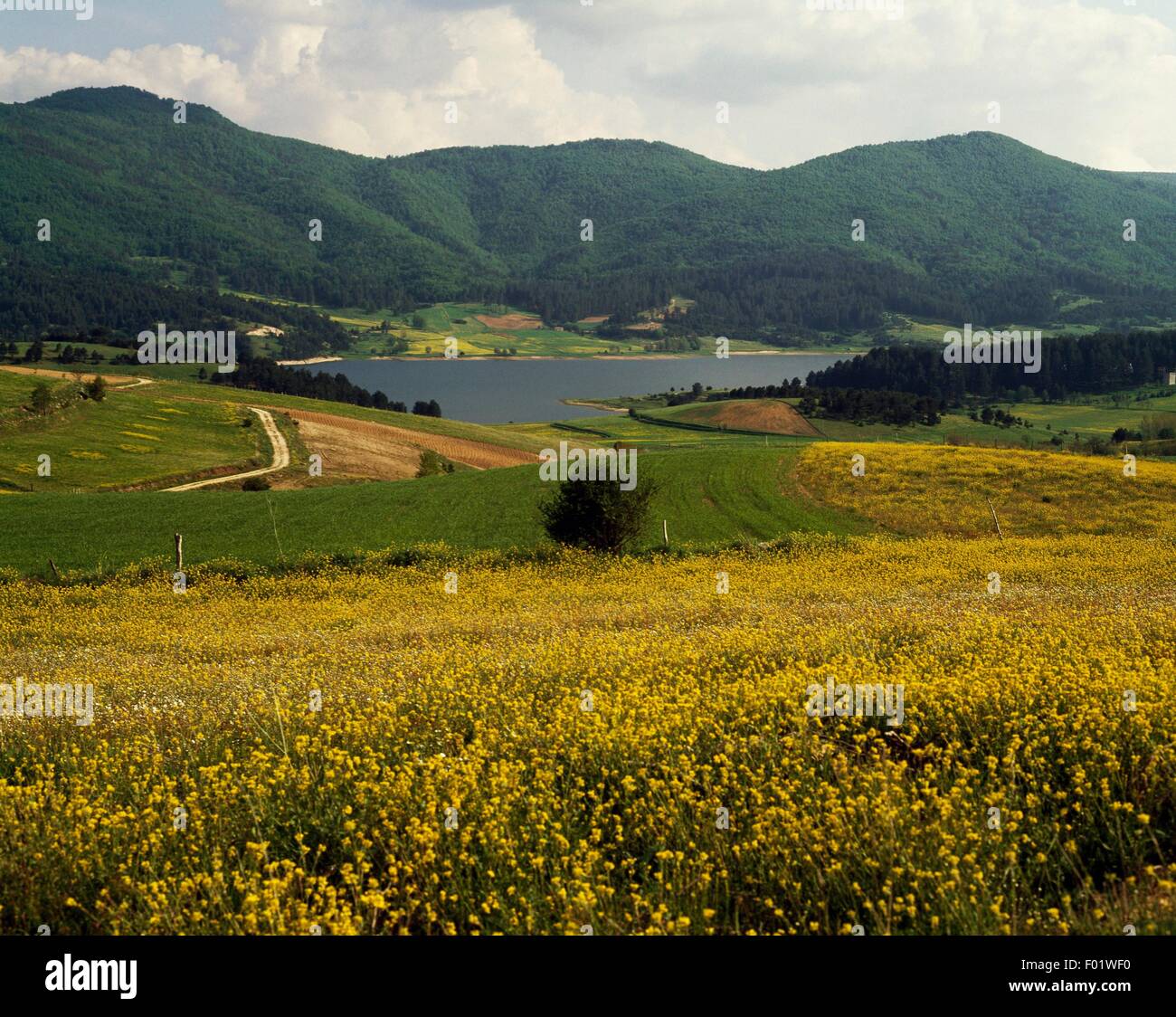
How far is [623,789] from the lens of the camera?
7.70m

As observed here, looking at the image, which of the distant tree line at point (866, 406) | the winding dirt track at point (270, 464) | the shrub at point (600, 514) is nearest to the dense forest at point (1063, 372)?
the distant tree line at point (866, 406)

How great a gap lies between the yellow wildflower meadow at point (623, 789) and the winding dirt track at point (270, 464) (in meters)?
56.3

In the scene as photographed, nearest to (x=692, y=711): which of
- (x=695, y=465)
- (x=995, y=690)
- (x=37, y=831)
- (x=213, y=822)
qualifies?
(x=995, y=690)

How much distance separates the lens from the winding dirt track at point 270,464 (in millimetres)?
66787

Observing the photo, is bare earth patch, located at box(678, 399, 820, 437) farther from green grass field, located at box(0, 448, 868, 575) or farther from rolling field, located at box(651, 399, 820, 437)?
green grass field, located at box(0, 448, 868, 575)

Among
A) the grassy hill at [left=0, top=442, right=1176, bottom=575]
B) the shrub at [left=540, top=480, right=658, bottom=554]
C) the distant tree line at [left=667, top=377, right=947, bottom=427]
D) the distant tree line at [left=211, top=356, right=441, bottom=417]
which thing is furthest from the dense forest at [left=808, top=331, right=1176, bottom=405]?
the shrub at [left=540, top=480, right=658, bottom=554]

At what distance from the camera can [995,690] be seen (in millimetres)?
8945

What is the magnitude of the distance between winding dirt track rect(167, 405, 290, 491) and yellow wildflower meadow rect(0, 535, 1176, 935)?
56.3 m

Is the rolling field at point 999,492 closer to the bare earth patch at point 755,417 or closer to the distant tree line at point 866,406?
the bare earth patch at point 755,417

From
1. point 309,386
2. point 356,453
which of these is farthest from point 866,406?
point 309,386

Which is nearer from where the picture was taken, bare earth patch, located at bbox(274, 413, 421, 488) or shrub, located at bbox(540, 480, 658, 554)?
shrub, located at bbox(540, 480, 658, 554)

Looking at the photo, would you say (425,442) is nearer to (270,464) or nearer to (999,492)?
(270,464)

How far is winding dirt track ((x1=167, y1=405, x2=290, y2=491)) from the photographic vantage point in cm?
6679
